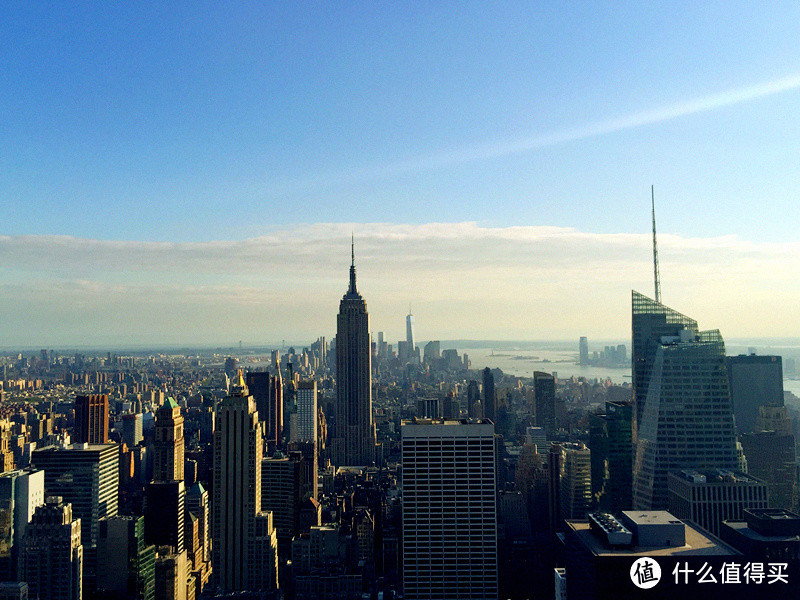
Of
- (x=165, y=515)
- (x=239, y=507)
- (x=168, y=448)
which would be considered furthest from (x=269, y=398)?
(x=239, y=507)

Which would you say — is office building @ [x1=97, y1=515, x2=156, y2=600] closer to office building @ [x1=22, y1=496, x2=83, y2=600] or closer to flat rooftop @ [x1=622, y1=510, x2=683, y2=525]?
office building @ [x1=22, y1=496, x2=83, y2=600]

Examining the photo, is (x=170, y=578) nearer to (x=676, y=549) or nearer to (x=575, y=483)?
(x=676, y=549)

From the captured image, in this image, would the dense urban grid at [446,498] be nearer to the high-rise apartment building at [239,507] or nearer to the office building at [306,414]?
the high-rise apartment building at [239,507]

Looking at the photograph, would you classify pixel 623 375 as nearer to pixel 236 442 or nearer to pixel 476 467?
pixel 476 467

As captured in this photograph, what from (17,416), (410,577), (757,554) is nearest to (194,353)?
(17,416)

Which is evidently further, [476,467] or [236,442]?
[236,442]

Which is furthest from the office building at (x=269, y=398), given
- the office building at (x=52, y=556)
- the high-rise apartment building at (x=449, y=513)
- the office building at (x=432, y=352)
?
the high-rise apartment building at (x=449, y=513)

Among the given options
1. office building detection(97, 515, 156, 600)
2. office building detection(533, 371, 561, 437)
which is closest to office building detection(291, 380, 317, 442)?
office building detection(533, 371, 561, 437)
